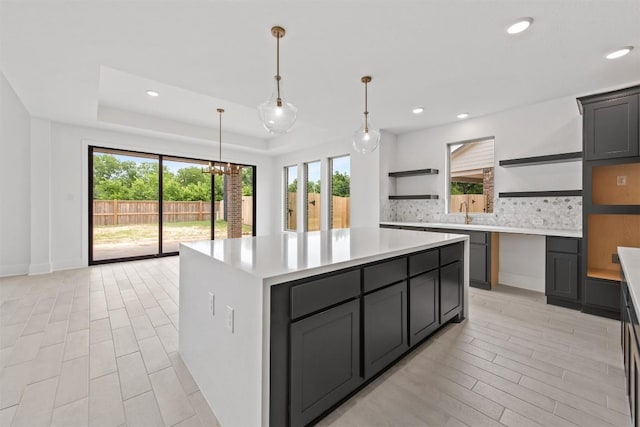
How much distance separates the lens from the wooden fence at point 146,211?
18.4ft

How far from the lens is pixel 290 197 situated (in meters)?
7.89

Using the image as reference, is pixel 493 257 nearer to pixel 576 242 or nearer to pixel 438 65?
pixel 576 242

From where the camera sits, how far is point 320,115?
4617 mm

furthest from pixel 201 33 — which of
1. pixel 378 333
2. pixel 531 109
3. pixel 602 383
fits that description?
pixel 531 109

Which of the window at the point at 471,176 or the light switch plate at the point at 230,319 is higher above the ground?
the window at the point at 471,176

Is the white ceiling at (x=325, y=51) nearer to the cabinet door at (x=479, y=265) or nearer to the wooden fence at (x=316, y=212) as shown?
the cabinet door at (x=479, y=265)

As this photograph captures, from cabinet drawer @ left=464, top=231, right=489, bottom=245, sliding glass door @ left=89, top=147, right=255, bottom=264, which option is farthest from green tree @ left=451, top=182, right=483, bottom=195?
sliding glass door @ left=89, top=147, right=255, bottom=264

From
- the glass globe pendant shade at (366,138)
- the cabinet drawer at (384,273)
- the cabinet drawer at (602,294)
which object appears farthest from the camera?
the glass globe pendant shade at (366,138)

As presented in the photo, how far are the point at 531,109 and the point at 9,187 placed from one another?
8.06 metres

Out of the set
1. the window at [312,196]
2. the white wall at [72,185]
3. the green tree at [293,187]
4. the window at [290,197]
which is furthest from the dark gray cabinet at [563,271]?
the white wall at [72,185]

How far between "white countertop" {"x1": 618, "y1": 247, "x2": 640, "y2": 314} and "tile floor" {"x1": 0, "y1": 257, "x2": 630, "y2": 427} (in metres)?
0.85

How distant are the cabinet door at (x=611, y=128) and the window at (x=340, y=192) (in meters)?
3.85

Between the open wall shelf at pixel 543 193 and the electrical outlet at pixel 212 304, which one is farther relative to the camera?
the open wall shelf at pixel 543 193

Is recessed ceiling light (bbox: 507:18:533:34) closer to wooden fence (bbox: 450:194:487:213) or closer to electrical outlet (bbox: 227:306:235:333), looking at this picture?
wooden fence (bbox: 450:194:487:213)
